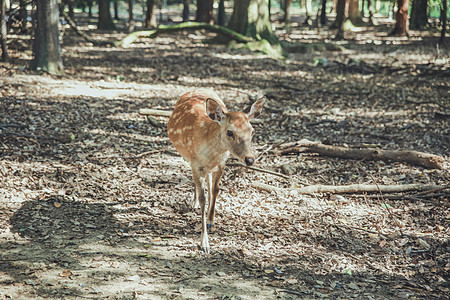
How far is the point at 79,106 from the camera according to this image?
9.86 m

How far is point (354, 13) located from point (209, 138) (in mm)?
31074

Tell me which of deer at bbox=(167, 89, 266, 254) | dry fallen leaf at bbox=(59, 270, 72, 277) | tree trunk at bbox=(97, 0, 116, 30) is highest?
tree trunk at bbox=(97, 0, 116, 30)

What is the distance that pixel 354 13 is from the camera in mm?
32844

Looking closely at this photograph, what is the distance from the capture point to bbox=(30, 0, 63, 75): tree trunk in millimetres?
11500

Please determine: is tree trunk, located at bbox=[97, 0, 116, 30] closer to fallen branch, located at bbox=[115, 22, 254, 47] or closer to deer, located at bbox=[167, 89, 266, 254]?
fallen branch, located at bbox=[115, 22, 254, 47]

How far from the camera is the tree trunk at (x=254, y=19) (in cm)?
1812

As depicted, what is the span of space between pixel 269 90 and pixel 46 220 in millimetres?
8075

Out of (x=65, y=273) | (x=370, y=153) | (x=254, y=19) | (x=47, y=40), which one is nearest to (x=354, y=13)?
(x=254, y=19)

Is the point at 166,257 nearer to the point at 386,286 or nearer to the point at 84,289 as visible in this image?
the point at 84,289

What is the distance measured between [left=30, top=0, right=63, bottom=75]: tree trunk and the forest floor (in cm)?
58

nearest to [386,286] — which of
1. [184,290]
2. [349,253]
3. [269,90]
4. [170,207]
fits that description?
[349,253]

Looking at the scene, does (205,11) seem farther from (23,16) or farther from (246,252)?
(246,252)

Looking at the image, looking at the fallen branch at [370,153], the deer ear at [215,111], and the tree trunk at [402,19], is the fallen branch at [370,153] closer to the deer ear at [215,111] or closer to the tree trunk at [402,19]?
the deer ear at [215,111]

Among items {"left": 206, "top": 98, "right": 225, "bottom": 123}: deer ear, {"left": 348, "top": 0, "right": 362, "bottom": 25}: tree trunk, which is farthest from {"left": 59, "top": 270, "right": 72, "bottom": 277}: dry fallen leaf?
{"left": 348, "top": 0, "right": 362, "bottom": 25}: tree trunk
